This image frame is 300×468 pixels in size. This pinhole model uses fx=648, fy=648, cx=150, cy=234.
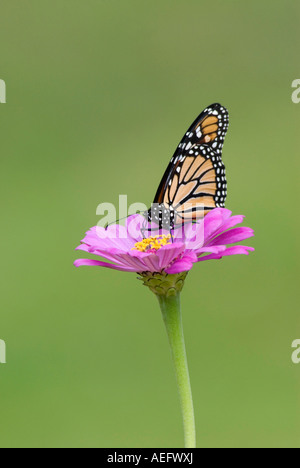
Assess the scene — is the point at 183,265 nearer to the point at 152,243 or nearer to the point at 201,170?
the point at 152,243

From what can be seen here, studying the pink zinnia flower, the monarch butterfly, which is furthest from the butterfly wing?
the pink zinnia flower

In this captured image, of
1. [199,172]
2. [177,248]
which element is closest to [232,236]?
[177,248]

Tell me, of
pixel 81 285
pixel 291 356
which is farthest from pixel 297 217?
pixel 81 285

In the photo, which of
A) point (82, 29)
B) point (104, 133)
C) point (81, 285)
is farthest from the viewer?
point (82, 29)

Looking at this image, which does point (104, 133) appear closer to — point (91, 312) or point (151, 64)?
point (151, 64)

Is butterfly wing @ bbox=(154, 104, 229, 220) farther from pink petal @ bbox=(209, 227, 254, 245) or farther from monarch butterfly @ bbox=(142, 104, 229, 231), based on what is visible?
pink petal @ bbox=(209, 227, 254, 245)

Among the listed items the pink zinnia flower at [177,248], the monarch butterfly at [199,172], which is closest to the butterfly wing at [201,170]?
the monarch butterfly at [199,172]
